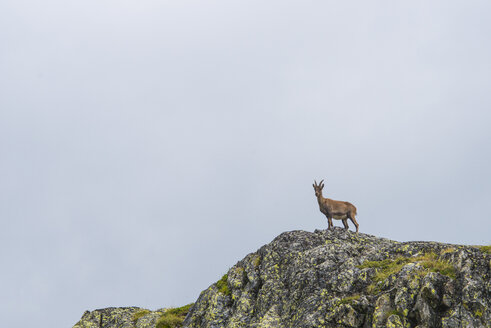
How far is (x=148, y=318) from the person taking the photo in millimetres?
31797

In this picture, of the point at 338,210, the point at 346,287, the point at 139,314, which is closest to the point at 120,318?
the point at 139,314

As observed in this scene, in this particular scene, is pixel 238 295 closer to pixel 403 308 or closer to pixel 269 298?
pixel 269 298

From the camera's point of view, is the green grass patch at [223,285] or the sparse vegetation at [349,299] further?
the green grass patch at [223,285]

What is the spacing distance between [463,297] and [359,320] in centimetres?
409

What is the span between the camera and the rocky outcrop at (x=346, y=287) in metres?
18.4

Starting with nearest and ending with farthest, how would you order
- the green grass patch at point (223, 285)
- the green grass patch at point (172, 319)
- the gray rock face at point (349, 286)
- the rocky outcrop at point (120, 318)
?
the gray rock face at point (349, 286)
the green grass patch at point (223, 285)
the green grass patch at point (172, 319)
the rocky outcrop at point (120, 318)

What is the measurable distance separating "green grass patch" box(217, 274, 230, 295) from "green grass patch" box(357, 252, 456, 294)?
7909 mm

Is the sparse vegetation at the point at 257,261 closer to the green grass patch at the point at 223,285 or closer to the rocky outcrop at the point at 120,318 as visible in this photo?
the green grass patch at the point at 223,285

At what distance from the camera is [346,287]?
2167 centimetres

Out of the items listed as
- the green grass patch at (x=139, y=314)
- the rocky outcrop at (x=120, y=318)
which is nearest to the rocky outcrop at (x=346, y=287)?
the rocky outcrop at (x=120, y=318)

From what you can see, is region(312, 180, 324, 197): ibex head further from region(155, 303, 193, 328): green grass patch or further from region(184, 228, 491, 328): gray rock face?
region(155, 303, 193, 328): green grass patch

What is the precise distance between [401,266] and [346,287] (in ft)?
8.67

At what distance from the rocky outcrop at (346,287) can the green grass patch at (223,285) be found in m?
0.06

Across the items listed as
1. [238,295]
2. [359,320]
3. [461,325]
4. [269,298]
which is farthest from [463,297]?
[238,295]
